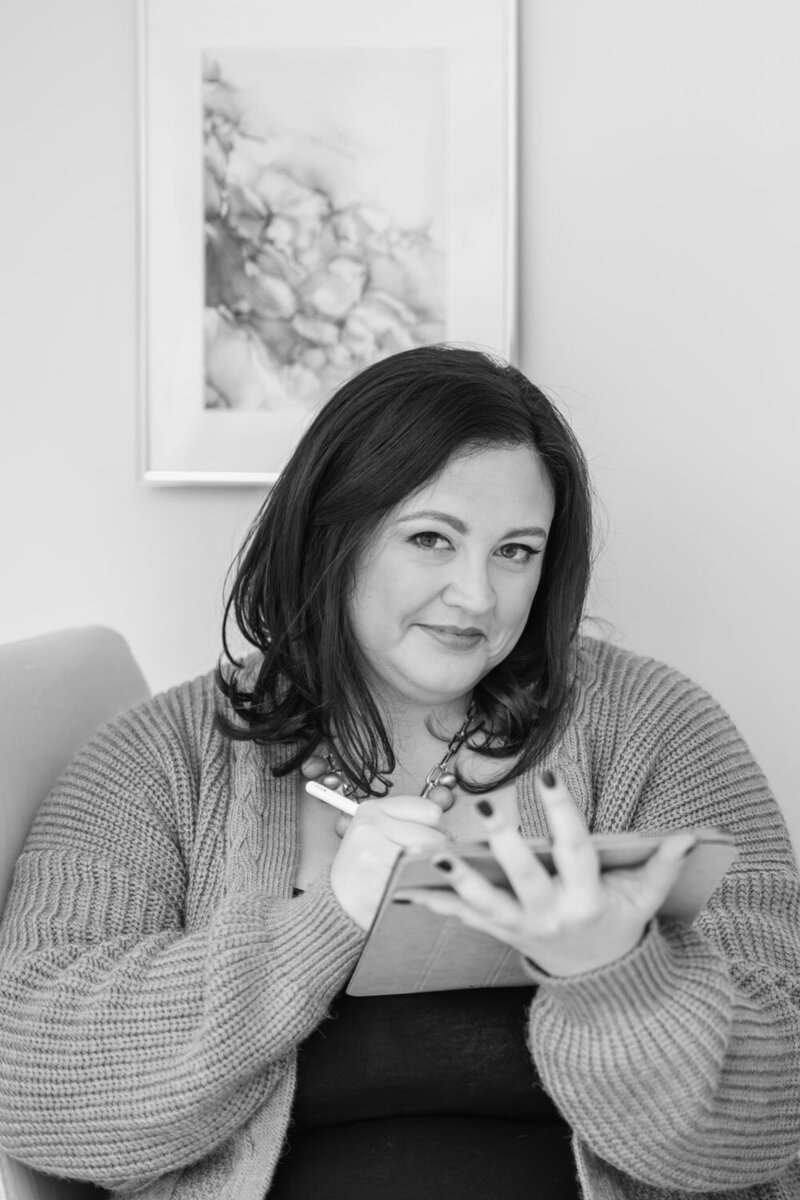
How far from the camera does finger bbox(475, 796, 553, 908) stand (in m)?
0.83

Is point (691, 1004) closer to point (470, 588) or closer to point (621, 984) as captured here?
point (621, 984)

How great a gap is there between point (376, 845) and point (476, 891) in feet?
0.74

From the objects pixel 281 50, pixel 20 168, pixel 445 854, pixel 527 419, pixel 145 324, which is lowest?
pixel 445 854

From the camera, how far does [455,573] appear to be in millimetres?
1228

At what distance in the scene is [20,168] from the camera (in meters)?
1.76


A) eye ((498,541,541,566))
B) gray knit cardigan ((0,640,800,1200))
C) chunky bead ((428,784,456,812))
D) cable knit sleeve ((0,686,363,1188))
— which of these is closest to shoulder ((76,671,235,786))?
gray knit cardigan ((0,640,800,1200))

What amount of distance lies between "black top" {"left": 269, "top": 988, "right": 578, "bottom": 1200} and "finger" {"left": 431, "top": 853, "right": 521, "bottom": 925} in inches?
13.5

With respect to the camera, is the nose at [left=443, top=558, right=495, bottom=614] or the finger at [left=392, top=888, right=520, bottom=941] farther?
the nose at [left=443, top=558, right=495, bottom=614]

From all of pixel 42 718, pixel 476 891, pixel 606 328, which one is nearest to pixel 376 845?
pixel 476 891

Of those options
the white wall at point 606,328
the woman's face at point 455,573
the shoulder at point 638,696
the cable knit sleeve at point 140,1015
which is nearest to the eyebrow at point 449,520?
the woman's face at point 455,573

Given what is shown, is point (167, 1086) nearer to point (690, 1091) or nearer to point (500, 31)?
point (690, 1091)

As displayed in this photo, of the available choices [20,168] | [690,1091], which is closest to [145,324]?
[20,168]

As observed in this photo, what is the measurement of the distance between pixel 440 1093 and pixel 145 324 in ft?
3.54

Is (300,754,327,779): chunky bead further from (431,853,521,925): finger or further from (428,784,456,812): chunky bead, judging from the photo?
(431,853,521,925): finger
